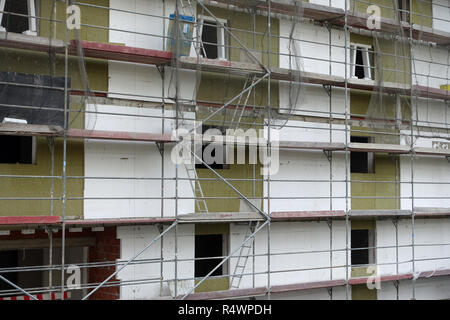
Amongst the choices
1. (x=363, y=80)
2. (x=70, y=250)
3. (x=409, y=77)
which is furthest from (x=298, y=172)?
(x=70, y=250)

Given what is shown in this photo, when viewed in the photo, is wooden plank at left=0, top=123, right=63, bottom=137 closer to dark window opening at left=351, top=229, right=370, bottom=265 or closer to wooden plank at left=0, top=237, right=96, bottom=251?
wooden plank at left=0, top=237, right=96, bottom=251

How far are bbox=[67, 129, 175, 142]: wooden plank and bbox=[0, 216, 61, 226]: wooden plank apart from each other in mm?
1527

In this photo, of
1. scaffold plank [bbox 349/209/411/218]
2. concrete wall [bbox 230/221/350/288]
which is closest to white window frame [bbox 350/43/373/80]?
scaffold plank [bbox 349/209/411/218]

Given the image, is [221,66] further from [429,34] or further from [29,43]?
[429,34]

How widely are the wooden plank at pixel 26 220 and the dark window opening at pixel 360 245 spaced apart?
7800mm

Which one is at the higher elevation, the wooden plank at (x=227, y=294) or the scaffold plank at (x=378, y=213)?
the scaffold plank at (x=378, y=213)

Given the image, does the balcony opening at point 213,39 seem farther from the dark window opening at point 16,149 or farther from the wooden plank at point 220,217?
the dark window opening at point 16,149

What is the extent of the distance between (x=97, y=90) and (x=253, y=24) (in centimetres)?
383

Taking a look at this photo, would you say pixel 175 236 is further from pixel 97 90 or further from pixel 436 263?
pixel 436 263

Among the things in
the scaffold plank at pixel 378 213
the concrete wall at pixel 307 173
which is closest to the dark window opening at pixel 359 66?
the concrete wall at pixel 307 173

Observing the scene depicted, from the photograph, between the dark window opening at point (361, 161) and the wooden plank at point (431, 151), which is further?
the dark window opening at point (361, 161)

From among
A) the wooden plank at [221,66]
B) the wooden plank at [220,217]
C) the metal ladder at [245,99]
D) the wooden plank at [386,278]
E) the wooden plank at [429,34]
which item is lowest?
the wooden plank at [386,278]

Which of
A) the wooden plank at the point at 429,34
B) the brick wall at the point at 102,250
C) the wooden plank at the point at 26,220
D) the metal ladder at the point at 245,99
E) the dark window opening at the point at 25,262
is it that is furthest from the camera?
the dark window opening at the point at 25,262

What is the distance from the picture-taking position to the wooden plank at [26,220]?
10727 mm
